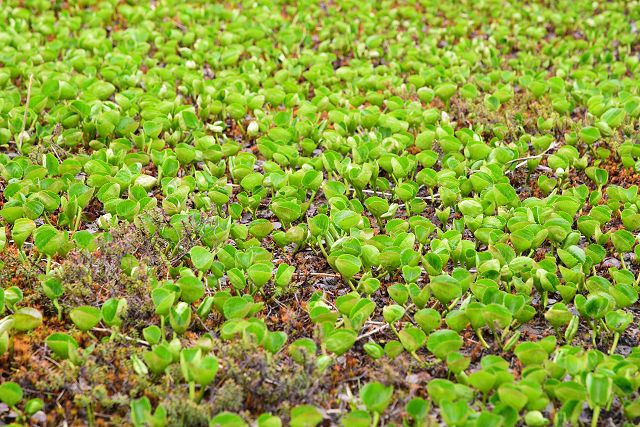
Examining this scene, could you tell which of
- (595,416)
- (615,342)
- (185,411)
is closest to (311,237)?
(185,411)

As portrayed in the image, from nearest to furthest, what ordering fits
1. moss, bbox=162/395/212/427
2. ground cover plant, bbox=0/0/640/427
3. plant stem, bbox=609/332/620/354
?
moss, bbox=162/395/212/427 → ground cover plant, bbox=0/0/640/427 → plant stem, bbox=609/332/620/354

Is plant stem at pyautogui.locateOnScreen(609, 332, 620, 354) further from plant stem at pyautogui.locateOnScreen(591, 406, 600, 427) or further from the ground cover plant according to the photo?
plant stem at pyautogui.locateOnScreen(591, 406, 600, 427)

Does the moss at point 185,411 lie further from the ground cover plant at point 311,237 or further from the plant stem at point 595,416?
the plant stem at point 595,416

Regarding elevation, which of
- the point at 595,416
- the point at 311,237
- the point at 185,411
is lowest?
the point at 185,411

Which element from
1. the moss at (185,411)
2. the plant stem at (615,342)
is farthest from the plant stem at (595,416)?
the moss at (185,411)

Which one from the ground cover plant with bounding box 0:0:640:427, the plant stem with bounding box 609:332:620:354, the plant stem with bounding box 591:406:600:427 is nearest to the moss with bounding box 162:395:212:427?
the ground cover plant with bounding box 0:0:640:427

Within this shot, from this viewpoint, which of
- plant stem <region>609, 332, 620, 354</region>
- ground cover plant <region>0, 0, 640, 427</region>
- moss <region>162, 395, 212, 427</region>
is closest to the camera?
moss <region>162, 395, 212, 427</region>

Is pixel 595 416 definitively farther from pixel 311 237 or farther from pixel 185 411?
pixel 311 237

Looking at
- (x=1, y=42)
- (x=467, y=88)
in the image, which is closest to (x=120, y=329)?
(x=467, y=88)
